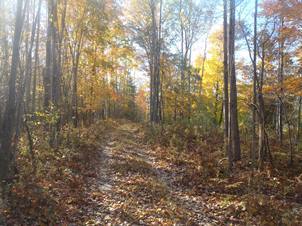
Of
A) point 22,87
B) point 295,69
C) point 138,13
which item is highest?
point 138,13

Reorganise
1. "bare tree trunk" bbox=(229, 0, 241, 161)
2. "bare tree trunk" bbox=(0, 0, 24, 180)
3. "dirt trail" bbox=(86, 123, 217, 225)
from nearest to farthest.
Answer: "dirt trail" bbox=(86, 123, 217, 225)
"bare tree trunk" bbox=(0, 0, 24, 180)
"bare tree trunk" bbox=(229, 0, 241, 161)

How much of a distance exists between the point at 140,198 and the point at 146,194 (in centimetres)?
32

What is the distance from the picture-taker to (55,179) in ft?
27.5

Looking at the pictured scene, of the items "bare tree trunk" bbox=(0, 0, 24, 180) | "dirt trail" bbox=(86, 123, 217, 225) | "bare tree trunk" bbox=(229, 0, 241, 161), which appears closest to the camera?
"dirt trail" bbox=(86, 123, 217, 225)

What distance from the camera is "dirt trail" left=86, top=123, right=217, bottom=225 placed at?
6676 millimetres

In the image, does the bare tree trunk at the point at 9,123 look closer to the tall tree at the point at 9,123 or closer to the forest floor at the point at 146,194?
the tall tree at the point at 9,123

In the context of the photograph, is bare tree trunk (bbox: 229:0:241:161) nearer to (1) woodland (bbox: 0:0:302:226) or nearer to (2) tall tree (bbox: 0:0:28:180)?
(1) woodland (bbox: 0:0:302:226)

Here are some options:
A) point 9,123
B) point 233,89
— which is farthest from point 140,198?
point 233,89

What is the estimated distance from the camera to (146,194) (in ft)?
27.2

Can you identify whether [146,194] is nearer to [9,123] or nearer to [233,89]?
[9,123]

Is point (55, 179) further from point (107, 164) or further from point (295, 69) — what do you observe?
point (295, 69)

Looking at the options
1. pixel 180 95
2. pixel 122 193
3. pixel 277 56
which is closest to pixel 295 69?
pixel 277 56

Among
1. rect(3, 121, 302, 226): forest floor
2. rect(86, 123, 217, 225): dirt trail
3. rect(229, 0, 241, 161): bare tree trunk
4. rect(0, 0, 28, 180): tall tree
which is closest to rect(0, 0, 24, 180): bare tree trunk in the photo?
rect(0, 0, 28, 180): tall tree

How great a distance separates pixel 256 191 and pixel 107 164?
5.93 meters
